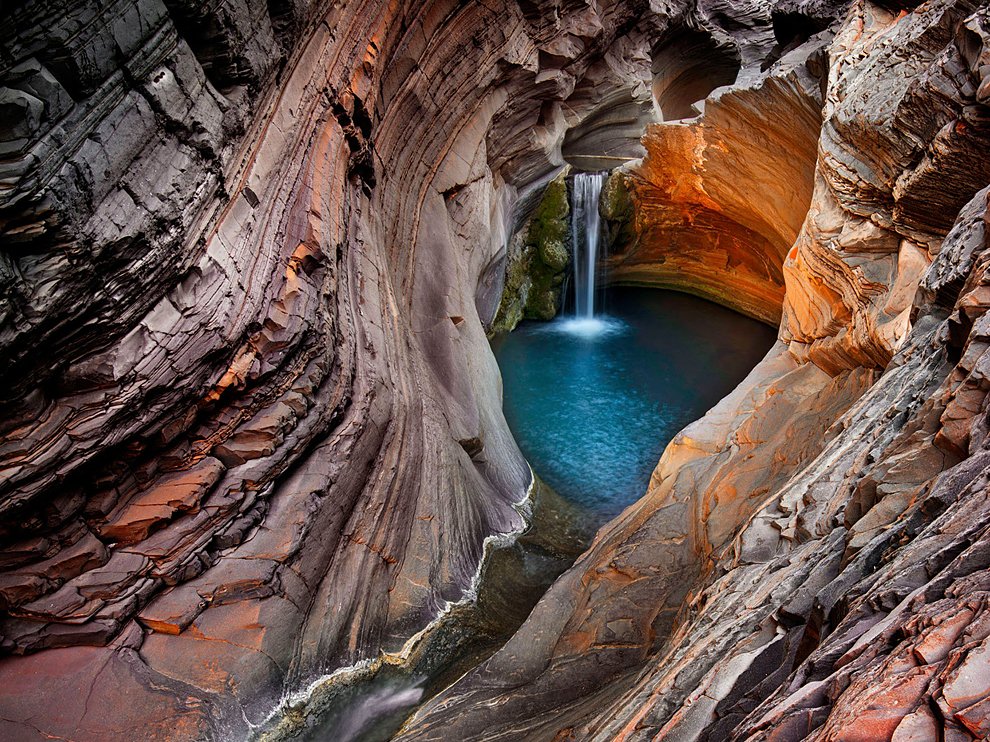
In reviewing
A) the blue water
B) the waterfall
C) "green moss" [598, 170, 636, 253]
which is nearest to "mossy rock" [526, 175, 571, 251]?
the waterfall

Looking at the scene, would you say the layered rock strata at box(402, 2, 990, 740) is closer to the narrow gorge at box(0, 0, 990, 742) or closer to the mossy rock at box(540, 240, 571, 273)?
the narrow gorge at box(0, 0, 990, 742)

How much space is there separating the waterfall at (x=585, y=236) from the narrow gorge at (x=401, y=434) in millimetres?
6098

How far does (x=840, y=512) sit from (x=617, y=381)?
30.5 feet

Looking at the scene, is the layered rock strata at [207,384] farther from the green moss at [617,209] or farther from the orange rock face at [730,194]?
the green moss at [617,209]

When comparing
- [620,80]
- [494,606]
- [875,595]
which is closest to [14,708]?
[494,606]

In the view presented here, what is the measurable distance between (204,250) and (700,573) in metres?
4.80

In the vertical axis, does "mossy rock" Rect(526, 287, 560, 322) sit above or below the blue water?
above

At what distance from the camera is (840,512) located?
3.61 metres

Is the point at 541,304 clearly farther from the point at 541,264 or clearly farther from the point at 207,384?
the point at 207,384

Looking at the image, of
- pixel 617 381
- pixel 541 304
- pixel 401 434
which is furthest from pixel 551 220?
pixel 401 434

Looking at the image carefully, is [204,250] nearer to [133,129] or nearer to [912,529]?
[133,129]

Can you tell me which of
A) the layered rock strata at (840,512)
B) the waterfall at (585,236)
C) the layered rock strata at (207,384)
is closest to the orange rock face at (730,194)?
the waterfall at (585,236)

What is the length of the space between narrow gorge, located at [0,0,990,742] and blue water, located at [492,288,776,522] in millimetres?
329

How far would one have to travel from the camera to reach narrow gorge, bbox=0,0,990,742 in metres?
3.09
